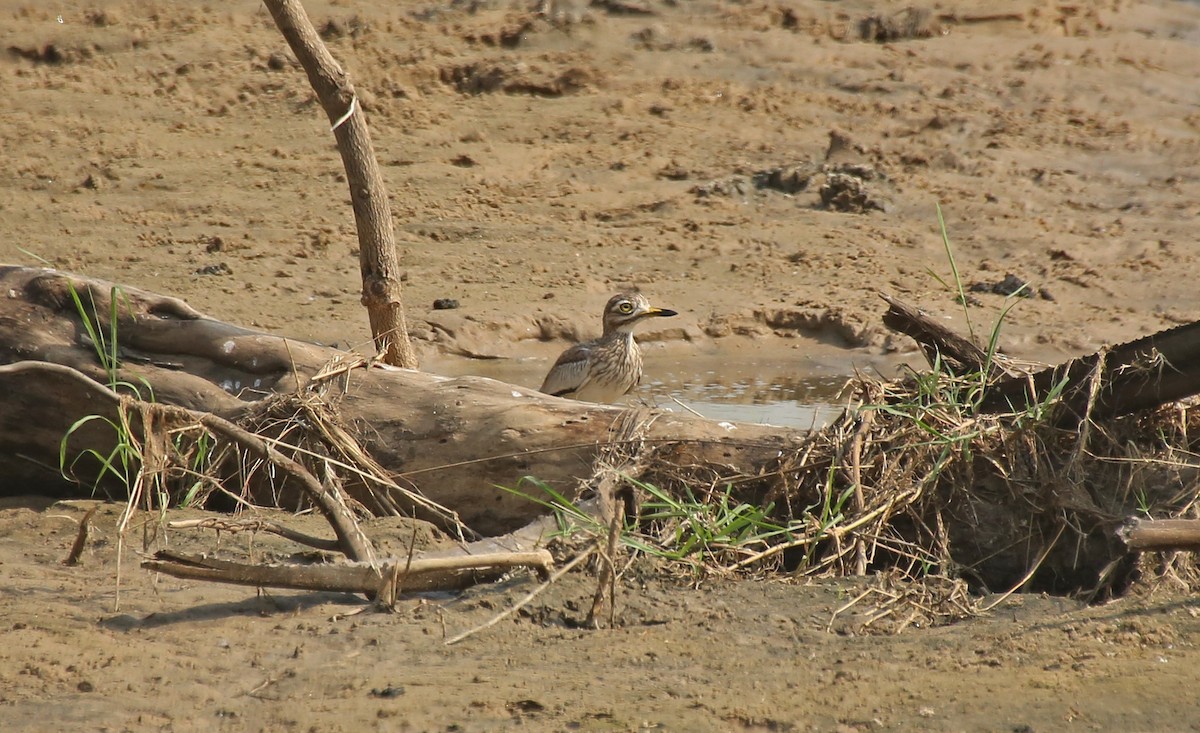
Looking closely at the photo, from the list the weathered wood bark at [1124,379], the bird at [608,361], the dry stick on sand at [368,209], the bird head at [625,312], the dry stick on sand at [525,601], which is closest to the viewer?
the dry stick on sand at [525,601]

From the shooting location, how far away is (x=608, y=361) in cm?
711

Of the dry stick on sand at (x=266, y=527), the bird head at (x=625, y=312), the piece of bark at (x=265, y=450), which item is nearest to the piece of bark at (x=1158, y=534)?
the piece of bark at (x=265, y=450)

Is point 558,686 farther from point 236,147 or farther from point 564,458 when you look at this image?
point 236,147

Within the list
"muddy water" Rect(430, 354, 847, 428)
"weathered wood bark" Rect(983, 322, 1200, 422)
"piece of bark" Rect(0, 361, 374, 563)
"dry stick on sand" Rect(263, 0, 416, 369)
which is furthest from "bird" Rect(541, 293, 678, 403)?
"piece of bark" Rect(0, 361, 374, 563)

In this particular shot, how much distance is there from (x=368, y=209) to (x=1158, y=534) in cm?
336

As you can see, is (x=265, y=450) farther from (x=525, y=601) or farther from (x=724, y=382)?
(x=724, y=382)

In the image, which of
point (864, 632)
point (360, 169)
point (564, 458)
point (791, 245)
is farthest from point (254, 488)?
point (791, 245)

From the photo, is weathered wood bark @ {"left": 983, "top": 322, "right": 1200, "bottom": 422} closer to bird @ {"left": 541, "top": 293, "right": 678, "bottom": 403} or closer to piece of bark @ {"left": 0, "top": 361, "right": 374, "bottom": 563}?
piece of bark @ {"left": 0, "top": 361, "right": 374, "bottom": 563}

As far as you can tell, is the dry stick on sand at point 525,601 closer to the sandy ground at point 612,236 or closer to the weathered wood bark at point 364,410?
the sandy ground at point 612,236

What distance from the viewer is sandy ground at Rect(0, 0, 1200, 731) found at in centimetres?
313

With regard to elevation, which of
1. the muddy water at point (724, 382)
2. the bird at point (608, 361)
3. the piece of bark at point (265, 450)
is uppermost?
the piece of bark at point (265, 450)

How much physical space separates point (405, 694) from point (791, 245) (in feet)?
19.7

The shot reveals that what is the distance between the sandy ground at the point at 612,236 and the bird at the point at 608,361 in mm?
459

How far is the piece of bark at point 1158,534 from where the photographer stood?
129 inches
